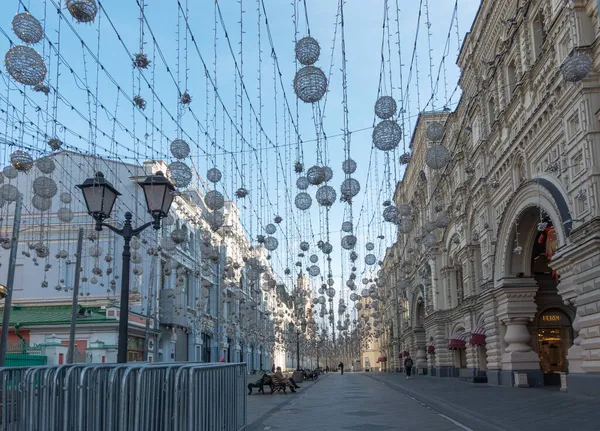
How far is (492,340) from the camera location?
30.2 m

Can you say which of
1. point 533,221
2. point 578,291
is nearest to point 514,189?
point 533,221

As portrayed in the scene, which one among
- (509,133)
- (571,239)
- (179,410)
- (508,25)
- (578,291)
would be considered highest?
(508,25)

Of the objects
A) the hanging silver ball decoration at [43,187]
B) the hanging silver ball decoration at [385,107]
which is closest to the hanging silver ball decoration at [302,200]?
the hanging silver ball decoration at [385,107]

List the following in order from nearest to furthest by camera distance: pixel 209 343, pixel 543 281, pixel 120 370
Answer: pixel 120 370, pixel 543 281, pixel 209 343

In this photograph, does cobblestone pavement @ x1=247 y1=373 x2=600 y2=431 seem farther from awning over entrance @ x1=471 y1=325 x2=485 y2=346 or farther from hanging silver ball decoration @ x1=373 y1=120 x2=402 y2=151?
awning over entrance @ x1=471 y1=325 x2=485 y2=346

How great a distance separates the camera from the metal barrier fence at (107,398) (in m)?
7.80

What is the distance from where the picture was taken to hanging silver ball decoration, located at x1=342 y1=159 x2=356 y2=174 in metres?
14.9

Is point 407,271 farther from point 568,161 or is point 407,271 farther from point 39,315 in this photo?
point 568,161

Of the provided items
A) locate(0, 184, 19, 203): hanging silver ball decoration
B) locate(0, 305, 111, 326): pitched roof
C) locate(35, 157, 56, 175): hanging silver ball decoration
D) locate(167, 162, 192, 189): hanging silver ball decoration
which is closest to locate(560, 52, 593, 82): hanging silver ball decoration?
locate(167, 162, 192, 189): hanging silver ball decoration

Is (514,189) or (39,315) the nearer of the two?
(514,189)

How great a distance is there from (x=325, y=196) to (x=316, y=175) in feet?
4.97

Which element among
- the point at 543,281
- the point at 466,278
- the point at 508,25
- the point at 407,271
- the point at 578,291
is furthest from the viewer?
the point at 407,271

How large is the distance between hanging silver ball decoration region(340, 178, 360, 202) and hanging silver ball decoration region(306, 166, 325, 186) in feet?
5.18

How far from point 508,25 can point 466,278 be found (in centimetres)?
1528
